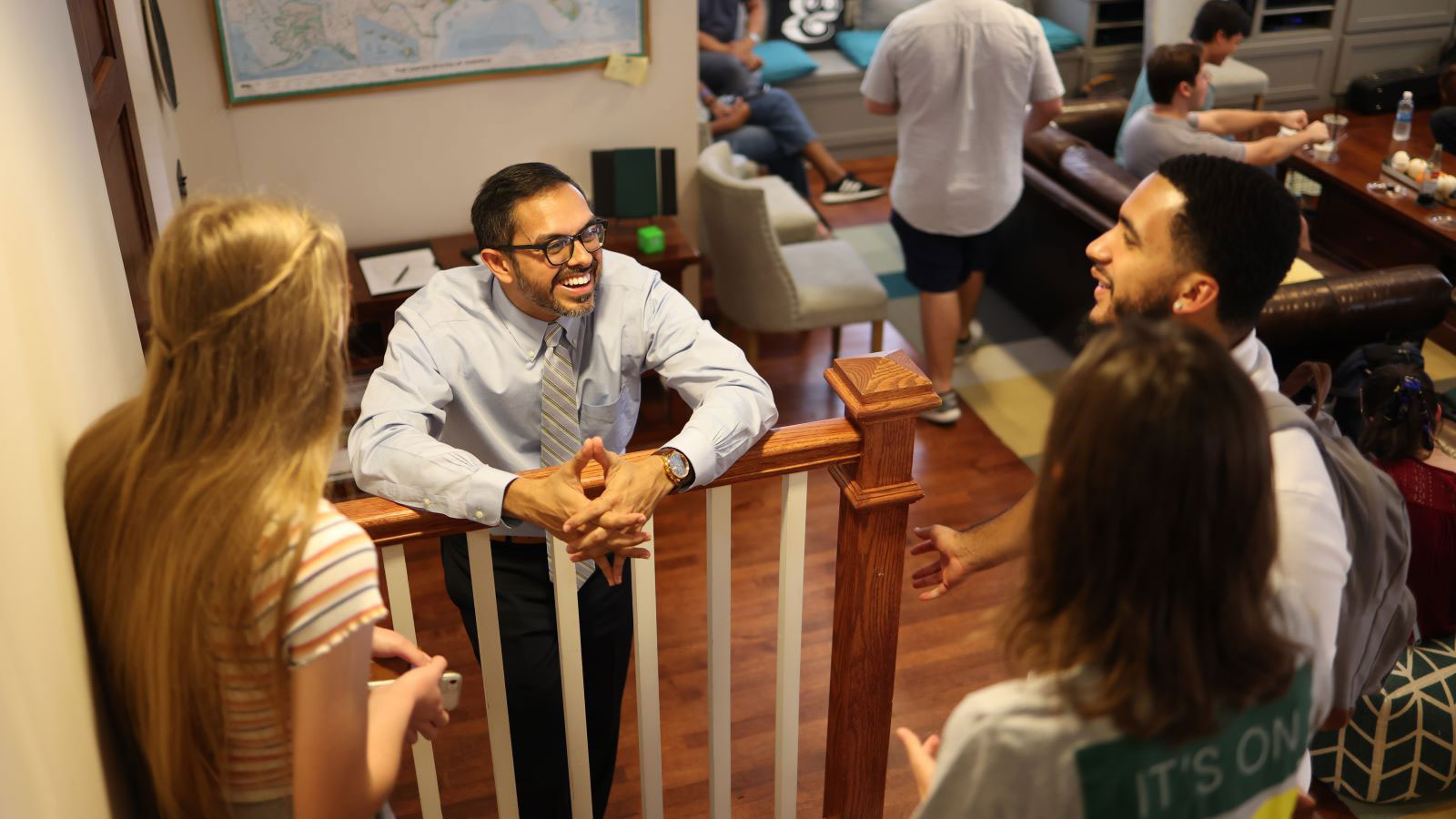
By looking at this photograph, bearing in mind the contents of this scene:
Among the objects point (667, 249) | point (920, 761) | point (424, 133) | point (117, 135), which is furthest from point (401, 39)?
point (920, 761)

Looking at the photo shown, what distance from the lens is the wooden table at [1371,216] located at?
16.7ft

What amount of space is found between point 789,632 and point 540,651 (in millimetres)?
500

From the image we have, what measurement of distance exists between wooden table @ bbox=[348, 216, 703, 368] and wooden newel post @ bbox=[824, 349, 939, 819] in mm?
2339

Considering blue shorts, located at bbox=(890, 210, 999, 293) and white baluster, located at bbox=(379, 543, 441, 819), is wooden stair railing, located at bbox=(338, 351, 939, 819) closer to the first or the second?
white baluster, located at bbox=(379, 543, 441, 819)

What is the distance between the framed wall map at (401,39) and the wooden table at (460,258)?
56cm

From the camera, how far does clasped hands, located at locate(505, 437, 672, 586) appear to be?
1744 mm

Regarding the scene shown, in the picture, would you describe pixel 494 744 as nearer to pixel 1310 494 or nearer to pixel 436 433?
pixel 436 433

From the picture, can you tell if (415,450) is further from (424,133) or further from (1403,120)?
(1403,120)

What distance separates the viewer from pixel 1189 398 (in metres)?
1.12

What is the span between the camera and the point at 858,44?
24.1 ft

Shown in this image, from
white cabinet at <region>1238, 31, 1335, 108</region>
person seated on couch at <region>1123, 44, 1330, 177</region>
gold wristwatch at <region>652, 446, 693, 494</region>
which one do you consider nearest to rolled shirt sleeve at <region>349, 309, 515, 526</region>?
gold wristwatch at <region>652, 446, 693, 494</region>

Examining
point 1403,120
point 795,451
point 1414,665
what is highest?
point 795,451

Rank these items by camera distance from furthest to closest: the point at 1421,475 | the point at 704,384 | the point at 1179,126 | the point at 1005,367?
the point at 1005,367, the point at 1179,126, the point at 1421,475, the point at 704,384

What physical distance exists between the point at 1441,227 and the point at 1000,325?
1.74m
